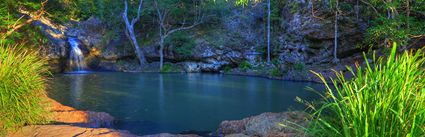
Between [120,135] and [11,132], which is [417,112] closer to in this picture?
[120,135]

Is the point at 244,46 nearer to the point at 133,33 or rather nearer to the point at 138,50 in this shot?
the point at 138,50

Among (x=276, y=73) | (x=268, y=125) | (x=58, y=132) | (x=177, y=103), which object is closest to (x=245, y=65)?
(x=276, y=73)

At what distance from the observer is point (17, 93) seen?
18.8 ft

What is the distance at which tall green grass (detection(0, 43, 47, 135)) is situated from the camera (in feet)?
18.1

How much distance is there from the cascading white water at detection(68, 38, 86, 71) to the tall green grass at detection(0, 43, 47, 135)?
23.2m

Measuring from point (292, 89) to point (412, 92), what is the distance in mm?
15031

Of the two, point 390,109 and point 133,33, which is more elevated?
point 133,33

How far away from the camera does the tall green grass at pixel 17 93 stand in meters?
5.50

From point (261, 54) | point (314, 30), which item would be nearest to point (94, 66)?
point (261, 54)

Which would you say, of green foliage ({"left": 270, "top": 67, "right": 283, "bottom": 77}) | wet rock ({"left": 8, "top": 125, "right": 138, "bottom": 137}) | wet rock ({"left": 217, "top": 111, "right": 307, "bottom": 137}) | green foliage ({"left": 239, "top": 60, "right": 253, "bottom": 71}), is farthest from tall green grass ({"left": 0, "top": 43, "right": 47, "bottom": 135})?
green foliage ({"left": 239, "top": 60, "right": 253, "bottom": 71})

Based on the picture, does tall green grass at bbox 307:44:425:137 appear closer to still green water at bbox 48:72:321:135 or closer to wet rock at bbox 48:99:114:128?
still green water at bbox 48:72:321:135

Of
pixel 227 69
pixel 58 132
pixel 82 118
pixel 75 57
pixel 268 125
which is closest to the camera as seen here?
pixel 58 132

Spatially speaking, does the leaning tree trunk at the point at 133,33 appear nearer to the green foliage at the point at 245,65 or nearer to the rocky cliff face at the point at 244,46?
the rocky cliff face at the point at 244,46

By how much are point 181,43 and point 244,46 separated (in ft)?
19.6
